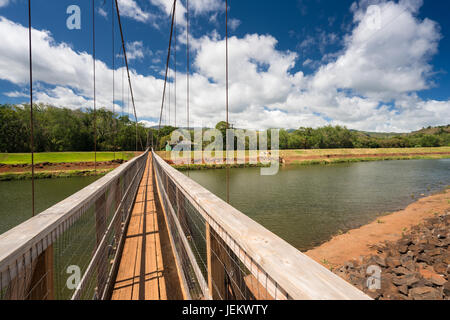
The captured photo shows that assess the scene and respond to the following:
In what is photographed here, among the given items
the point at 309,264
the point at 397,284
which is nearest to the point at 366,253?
the point at 397,284

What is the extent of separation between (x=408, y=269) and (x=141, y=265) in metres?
4.43

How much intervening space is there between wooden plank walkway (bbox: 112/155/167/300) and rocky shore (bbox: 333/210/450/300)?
3.25 meters

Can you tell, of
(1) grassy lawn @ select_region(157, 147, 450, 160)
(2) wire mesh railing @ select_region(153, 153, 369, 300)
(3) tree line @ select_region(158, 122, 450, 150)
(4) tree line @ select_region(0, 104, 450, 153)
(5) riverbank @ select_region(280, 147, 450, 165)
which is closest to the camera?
(2) wire mesh railing @ select_region(153, 153, 369, 300)

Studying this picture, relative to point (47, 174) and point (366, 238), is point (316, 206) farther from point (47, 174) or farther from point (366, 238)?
point (47, 174)

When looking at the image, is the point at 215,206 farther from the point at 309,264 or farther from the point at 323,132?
the point at 323,132

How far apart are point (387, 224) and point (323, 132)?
55459 millimetres

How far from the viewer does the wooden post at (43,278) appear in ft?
2.20

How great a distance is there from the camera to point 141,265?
172 cm

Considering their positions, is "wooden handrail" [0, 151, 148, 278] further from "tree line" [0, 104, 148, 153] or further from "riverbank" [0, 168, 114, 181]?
"tree line" [0, 104, 148, 153]

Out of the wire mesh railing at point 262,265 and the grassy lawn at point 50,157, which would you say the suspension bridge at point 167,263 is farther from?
the grassy lawn at point 50,157

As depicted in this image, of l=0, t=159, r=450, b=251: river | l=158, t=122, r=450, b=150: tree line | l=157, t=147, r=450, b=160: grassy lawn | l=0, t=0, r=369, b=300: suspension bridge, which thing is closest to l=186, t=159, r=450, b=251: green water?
l=0, t=159, r=450, b=251: river

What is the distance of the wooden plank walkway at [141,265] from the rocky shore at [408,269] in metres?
3.25

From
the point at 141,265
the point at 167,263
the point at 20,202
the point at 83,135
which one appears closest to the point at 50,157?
the point at 83,135

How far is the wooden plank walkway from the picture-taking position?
1.43m
